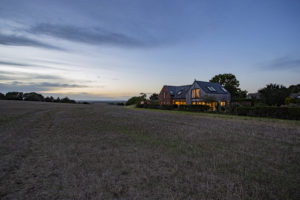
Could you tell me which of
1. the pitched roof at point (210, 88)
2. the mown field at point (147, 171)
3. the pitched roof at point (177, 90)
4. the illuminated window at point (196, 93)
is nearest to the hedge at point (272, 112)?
the mown field at point (147, 171)

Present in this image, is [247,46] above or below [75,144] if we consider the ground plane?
above

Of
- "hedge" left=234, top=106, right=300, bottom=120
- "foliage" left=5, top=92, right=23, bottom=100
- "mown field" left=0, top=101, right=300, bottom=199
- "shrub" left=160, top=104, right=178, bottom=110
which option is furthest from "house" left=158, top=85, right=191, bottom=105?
"foliage" left=5, top=92, right=23, bottom=100

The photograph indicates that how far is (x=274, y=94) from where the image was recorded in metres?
25.1

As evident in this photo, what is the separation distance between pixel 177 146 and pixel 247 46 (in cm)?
2962

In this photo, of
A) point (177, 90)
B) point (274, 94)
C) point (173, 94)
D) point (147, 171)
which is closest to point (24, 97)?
point (173, 94)

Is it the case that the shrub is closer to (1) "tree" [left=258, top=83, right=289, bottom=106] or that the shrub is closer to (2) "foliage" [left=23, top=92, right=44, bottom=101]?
(1) "tree" [left=258, top=83, right=289, bottom=106]

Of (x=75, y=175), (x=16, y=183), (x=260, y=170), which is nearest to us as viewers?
(x=16, y=183)

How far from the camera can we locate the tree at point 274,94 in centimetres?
2505

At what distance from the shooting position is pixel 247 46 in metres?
27.5

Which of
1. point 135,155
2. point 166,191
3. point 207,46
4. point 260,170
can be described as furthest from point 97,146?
point 207,46

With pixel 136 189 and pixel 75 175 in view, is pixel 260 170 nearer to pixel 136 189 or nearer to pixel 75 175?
pixel 136 189

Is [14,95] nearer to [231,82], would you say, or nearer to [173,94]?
[173,94]

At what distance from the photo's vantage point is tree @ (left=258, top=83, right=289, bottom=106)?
25.0 m

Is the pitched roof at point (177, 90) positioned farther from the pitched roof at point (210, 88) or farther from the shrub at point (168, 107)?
the shrub at point (168, 107)
